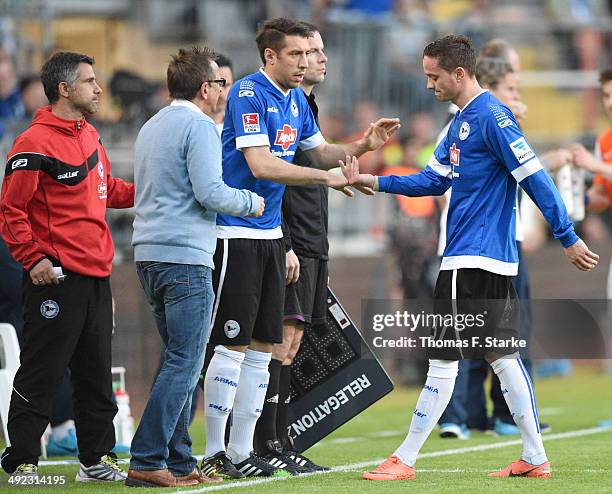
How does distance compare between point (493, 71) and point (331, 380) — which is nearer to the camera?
point (331, 380)

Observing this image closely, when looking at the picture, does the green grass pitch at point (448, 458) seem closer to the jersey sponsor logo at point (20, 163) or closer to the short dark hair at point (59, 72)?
the jersey sponsor logo at point (20, 163)

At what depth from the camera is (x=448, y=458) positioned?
8.20 m

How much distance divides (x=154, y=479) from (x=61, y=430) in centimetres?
255

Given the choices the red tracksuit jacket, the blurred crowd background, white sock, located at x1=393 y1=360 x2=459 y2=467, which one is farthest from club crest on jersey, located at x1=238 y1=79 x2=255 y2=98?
the blurred crowd background

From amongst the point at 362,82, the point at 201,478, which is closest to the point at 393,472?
the point at 201,478

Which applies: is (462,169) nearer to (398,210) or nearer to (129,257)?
(129,257)

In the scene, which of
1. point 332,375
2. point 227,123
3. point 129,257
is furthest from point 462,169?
point 129,257

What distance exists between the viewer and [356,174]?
23.7ft

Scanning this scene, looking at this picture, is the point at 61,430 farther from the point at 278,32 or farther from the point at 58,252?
the point at 278,32

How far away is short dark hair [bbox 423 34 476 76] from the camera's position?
706 cm

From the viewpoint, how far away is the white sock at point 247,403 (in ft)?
23.5

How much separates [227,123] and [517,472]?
2.41 meters

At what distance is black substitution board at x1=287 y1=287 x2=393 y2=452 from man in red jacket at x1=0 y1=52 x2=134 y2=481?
138 cm

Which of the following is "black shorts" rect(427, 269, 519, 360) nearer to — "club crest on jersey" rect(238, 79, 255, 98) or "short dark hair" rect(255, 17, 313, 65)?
"club crest on jersey" rect(238, 79, 255, 98)
